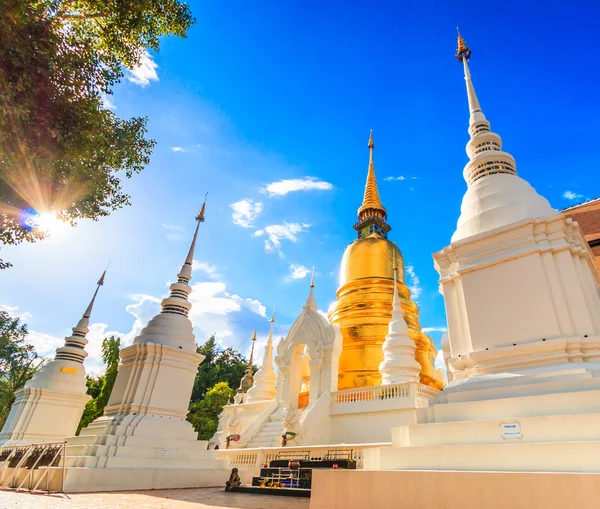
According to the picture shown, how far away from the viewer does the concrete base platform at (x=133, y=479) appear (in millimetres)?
6641

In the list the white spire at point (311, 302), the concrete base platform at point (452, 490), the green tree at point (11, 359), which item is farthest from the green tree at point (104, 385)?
the concrete base platform at point (452, 490)

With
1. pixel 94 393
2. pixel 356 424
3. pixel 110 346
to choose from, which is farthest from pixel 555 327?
pixel 94 393

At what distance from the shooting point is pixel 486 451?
11.1 feet

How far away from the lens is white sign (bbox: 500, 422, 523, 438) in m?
3.46

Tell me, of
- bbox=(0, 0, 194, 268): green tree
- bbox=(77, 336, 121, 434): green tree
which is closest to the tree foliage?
bbox=(77, 336, 121, 434): green tree

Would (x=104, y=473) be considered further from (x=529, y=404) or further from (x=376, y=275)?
(x=376, y=275)

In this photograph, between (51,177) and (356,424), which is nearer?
(51,177)

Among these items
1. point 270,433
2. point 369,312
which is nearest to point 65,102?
point 270,433

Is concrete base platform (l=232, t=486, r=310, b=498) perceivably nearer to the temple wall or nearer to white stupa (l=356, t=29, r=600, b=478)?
white stupa (l=356, t=29, r=600, b=478)

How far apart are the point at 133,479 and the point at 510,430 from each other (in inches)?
271

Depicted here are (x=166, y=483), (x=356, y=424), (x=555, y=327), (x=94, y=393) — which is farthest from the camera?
(x=94, y=393)

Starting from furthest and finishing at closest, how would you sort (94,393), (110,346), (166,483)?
1. (94,393)
2. (110,346)
3. (166,483)

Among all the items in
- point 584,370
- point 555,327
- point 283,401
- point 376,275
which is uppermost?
point 376,275

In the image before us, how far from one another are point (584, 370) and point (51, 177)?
300 inches
